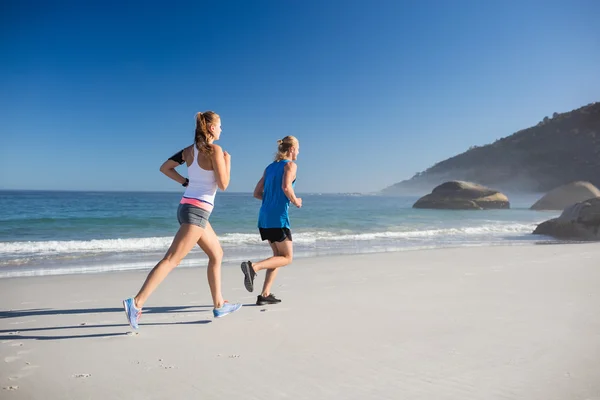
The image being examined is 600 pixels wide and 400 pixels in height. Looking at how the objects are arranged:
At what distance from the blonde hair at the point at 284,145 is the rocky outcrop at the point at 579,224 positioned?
1394 centimetres

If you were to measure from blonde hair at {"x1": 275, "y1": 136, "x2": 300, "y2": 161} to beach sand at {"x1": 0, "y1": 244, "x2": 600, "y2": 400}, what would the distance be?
5.68 feet

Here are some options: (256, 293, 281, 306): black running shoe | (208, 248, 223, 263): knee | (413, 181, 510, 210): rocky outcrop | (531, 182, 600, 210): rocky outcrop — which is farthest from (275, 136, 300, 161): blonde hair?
(413, 181, 510, 210): rocky outcrop

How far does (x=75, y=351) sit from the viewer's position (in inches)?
142

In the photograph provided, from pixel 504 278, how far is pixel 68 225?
815 inches

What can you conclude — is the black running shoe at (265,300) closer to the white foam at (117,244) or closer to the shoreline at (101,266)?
the shoreline at (101,266)

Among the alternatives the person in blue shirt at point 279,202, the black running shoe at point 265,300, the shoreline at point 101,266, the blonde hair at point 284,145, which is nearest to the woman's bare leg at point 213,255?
the person in blue shirt at point 279,202

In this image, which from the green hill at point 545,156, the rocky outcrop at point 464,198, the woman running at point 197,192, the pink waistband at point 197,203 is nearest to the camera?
the woman running at point 197,192

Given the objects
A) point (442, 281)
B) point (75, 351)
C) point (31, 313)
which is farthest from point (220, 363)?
point (442, 281)

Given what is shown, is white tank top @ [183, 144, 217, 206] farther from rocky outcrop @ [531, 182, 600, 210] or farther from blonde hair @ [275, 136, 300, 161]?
rocky outcrop @ [531, 182, 600, 210]

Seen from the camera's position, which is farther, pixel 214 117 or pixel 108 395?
pixel 214 117

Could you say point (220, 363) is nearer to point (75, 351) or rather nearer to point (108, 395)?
point (108, 395)

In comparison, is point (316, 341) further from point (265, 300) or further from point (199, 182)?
Answer: point (199, 182)

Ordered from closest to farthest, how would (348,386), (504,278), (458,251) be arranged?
(348,386)
(504,278)
(458,251)

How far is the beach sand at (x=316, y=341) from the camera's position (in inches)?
113
